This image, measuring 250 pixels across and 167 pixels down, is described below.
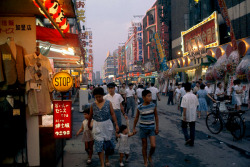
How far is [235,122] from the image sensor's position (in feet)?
25.6

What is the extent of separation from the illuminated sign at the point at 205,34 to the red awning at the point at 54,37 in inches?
738

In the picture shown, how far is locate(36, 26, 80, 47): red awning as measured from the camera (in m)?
6.16

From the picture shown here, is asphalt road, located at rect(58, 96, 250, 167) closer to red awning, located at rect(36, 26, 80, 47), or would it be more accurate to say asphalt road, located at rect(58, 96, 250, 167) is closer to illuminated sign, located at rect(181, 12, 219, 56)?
red awning, located at rect(36, 26, 80, 47)

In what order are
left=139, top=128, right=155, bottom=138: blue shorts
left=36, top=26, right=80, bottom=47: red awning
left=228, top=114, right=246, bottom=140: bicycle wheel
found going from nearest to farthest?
left=139, top=128, right=155, bottom=138: blue shorts, left=36, top=26, right=80, bottom=47: red awning, left=228, top=114, right=246, bottom=140: bicycle wheel

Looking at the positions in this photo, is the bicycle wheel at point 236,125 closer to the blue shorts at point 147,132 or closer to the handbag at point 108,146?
the blue shorts at point 147,132

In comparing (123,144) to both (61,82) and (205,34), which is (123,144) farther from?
(205,34)

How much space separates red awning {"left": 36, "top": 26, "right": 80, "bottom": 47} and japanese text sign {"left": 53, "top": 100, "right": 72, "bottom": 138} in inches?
82.1

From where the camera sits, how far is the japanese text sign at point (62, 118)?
4746mm

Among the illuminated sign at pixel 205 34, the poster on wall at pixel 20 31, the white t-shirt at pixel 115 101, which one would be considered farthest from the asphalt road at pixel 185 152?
the illuminated sign at pixel 205 34

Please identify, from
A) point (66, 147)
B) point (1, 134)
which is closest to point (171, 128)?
point (66, 147)

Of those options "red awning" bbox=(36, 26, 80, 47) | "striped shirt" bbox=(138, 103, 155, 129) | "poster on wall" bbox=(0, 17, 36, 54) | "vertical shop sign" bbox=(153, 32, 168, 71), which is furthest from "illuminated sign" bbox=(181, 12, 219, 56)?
"poster on wall" bbox=(0, 17, 36, 54)

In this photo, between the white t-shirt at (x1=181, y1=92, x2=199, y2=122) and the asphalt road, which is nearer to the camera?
the asphalt road

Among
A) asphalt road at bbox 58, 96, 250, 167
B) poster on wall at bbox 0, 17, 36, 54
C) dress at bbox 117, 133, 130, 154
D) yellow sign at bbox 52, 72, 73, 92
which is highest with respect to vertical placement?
poster on wall at bbox 0, 17, 36, 54

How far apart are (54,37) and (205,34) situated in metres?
20.9
